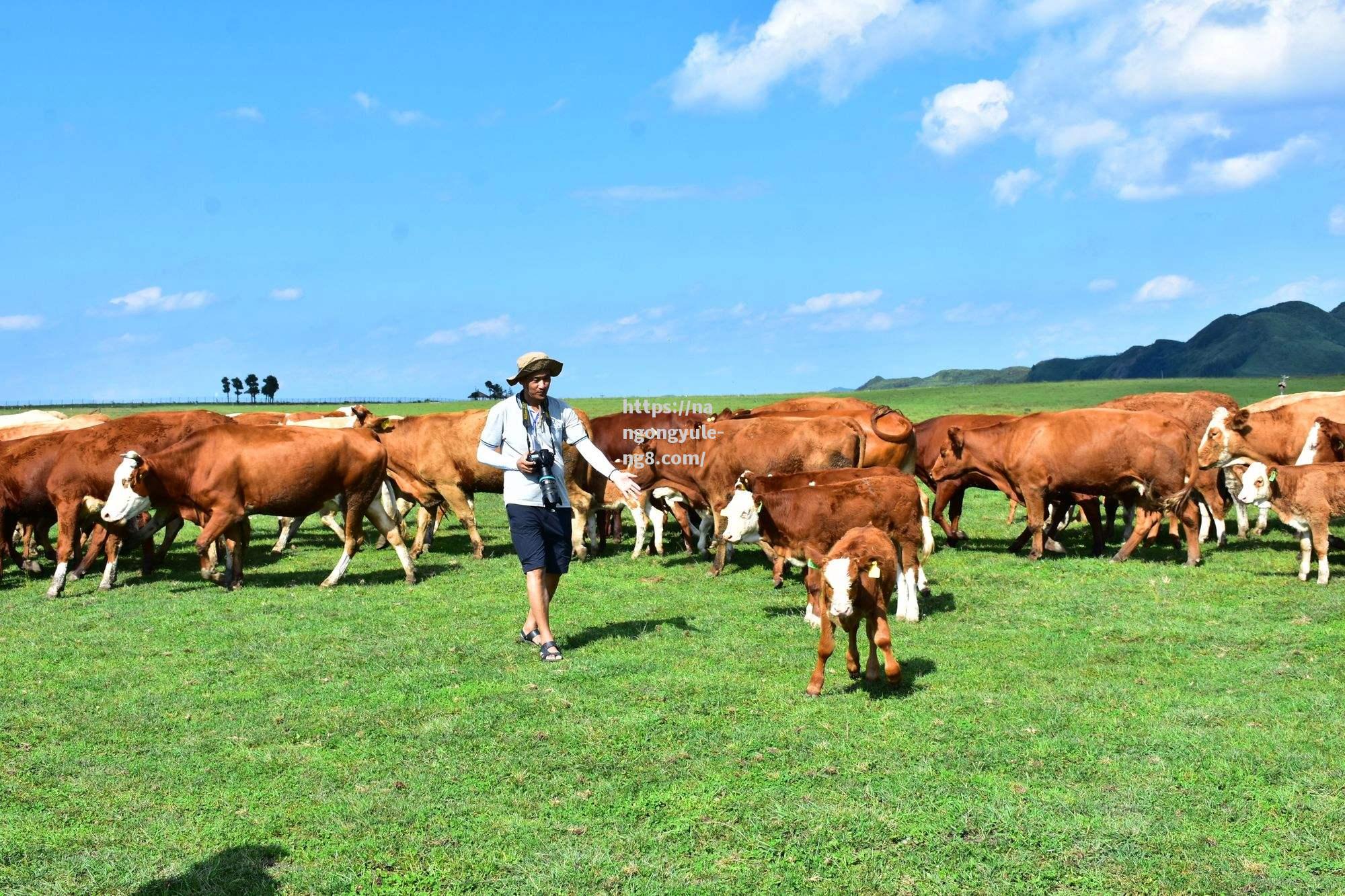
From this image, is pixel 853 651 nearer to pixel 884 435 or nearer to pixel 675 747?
pixel 675 747

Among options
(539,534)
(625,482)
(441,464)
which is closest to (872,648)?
(625,482)

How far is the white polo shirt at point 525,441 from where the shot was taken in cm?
986

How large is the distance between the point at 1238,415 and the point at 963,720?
37.0 ft

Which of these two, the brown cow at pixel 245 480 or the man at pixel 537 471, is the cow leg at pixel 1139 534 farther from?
the brown cow at pixel 245 480

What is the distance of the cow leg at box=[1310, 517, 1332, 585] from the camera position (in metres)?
12.7

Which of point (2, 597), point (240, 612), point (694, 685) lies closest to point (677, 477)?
point (240, 612)

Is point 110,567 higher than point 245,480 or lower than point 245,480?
lower

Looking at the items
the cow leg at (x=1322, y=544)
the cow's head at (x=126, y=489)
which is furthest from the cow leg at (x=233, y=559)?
the cow leg at (x=1322, y=544)

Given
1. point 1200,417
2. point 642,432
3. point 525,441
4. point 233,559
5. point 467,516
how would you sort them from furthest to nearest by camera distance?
point 1200,417, point 642,432, point 467,516, point 233,559, point 525,441

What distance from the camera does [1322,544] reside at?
42.0ft

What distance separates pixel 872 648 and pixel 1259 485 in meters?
7.54

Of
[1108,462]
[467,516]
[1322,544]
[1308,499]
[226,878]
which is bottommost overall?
[226,878]

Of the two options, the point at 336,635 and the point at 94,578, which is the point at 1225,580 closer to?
the point at 336,635

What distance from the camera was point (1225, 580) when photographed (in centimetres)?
1328
